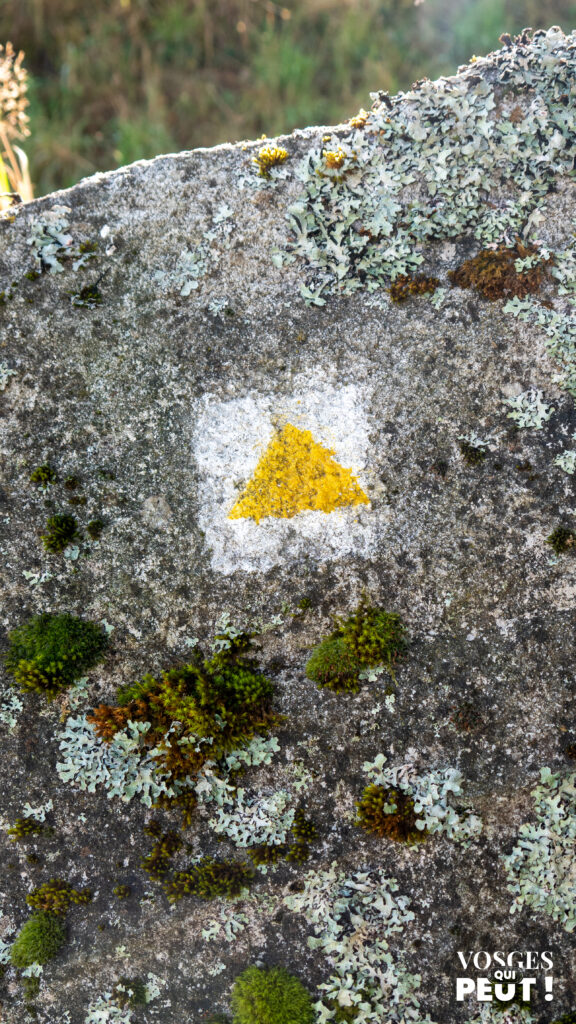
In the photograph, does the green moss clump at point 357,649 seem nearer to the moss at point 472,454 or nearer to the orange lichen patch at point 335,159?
the moss at point 472,454

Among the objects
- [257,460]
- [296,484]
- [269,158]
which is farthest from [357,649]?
[269,158]

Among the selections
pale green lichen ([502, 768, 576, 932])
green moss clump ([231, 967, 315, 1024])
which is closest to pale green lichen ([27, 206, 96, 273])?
pale green lichen ([502, 768, 576, 932])

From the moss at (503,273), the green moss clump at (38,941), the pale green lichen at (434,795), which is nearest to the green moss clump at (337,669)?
the pale green lichen at (434,795)

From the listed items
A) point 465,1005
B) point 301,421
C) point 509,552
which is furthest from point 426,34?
point 465,1005

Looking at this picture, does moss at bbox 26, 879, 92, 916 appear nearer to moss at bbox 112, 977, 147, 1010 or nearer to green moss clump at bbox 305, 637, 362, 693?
moss at bbox 112, 977, 147, 1010

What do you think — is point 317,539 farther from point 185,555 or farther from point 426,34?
point 426,34
